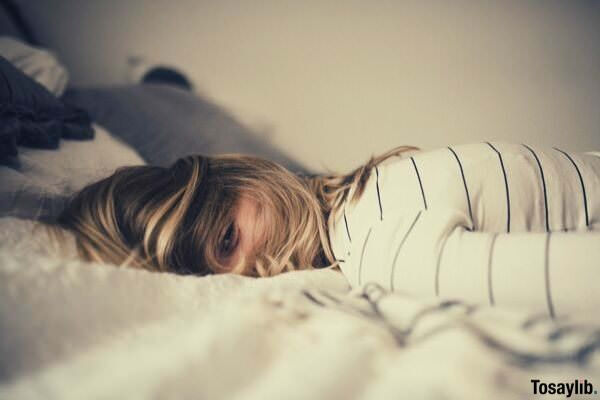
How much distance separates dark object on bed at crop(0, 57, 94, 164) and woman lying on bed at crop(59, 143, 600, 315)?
13 cm

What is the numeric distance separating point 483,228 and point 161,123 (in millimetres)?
844

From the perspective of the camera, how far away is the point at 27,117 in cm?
60

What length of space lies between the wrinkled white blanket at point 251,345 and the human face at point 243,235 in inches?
9.1

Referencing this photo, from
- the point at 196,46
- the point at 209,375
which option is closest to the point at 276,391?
the point at 209,375

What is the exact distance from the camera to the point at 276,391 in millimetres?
222

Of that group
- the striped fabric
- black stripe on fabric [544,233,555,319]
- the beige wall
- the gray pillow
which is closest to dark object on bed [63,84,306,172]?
the gray pillow

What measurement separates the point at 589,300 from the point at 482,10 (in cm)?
97

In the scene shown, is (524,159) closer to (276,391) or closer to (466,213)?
(466,213)

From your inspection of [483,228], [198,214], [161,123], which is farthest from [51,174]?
[483,228]

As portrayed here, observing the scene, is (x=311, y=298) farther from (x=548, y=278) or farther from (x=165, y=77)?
(x=165, y=77)

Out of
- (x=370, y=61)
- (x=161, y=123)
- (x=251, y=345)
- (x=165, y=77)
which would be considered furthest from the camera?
(x=165, y=77)

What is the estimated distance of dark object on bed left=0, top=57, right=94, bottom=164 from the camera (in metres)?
0.50

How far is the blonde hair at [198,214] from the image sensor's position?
49cm

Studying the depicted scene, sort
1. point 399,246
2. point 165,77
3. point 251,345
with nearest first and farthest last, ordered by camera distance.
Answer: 1. point 251,345
2. point 399,246
3. point 165,77
